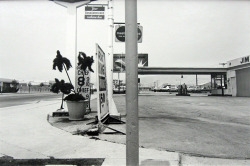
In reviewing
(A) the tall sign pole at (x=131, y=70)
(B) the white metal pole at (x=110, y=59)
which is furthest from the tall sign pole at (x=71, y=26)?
(A) the tall sign pole at (x=131, y=70)

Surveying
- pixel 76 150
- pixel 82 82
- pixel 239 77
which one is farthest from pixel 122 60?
pixel 76 150

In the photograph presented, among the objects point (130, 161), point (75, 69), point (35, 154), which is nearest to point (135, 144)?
point (130, 161)

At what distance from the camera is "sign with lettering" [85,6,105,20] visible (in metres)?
7.06

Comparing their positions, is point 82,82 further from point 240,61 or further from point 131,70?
point 240,61

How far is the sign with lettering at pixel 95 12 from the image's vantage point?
7.06 metres

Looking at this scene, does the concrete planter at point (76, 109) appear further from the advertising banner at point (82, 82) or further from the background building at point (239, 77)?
the background building at point (239, 77)

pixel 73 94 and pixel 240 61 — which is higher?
pixel 240 61

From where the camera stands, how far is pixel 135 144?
2.35 m

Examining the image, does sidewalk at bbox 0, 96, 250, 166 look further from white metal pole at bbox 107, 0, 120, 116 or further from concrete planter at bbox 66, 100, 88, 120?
white metal pole at bbox 107, 0, 120, 116

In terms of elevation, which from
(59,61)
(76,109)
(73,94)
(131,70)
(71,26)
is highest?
(71,26)

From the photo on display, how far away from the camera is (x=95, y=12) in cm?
711

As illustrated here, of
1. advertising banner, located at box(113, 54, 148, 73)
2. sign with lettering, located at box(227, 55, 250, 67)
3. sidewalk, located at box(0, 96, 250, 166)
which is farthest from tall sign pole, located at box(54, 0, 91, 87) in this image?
advertising banner, located at box(113, 54, 148, 73)

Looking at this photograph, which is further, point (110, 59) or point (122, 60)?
point (122, 60)

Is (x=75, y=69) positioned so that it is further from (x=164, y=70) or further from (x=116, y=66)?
(x=116, y=66)
